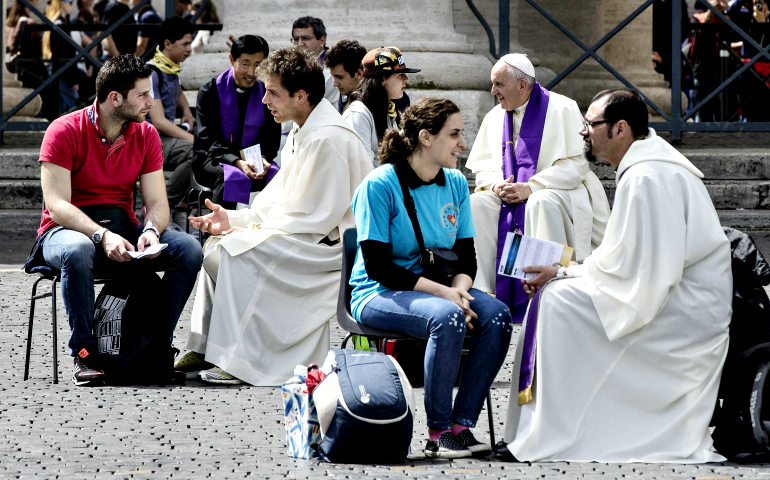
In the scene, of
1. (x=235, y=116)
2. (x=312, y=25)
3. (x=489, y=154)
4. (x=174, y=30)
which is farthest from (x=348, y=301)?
(x=174, y=30)

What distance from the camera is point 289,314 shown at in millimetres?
Result: 5852

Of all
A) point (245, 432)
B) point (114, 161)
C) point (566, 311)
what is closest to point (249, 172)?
point (114, 161)

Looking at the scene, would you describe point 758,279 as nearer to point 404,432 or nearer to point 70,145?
point 404,432

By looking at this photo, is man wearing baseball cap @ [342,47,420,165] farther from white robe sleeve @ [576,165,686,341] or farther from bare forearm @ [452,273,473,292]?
white robe sleeve @ [576,165,686,341]

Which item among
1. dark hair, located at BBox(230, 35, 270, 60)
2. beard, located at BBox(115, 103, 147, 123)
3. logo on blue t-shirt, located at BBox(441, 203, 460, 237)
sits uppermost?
dark hair, located at BBox(230, 35, 270, 60)

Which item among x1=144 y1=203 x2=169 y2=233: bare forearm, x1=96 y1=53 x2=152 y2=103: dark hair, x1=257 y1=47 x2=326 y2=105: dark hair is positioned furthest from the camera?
x1=144 y1=203 x2=169 y2=233: bare forearm

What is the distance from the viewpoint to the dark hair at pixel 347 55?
23.6 feet

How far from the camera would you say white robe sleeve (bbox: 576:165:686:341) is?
439 cm

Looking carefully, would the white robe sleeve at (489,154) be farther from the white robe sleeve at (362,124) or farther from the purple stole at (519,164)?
the white robe sleeve at (362,124)

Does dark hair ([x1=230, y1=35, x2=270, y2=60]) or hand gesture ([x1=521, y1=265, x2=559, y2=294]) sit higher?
dark hair ([x1=230, y1=35, x2=270, y2=60])

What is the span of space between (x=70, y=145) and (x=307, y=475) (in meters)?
Answer: 2.34

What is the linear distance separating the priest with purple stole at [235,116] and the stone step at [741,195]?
3124 millimetres

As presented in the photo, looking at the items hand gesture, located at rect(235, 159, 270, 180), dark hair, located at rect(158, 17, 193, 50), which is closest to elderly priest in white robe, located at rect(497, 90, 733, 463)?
hand gesture, located at rect(235, 159, 270, 180)

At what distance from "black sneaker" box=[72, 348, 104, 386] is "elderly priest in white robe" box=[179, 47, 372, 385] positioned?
1.51 feet
